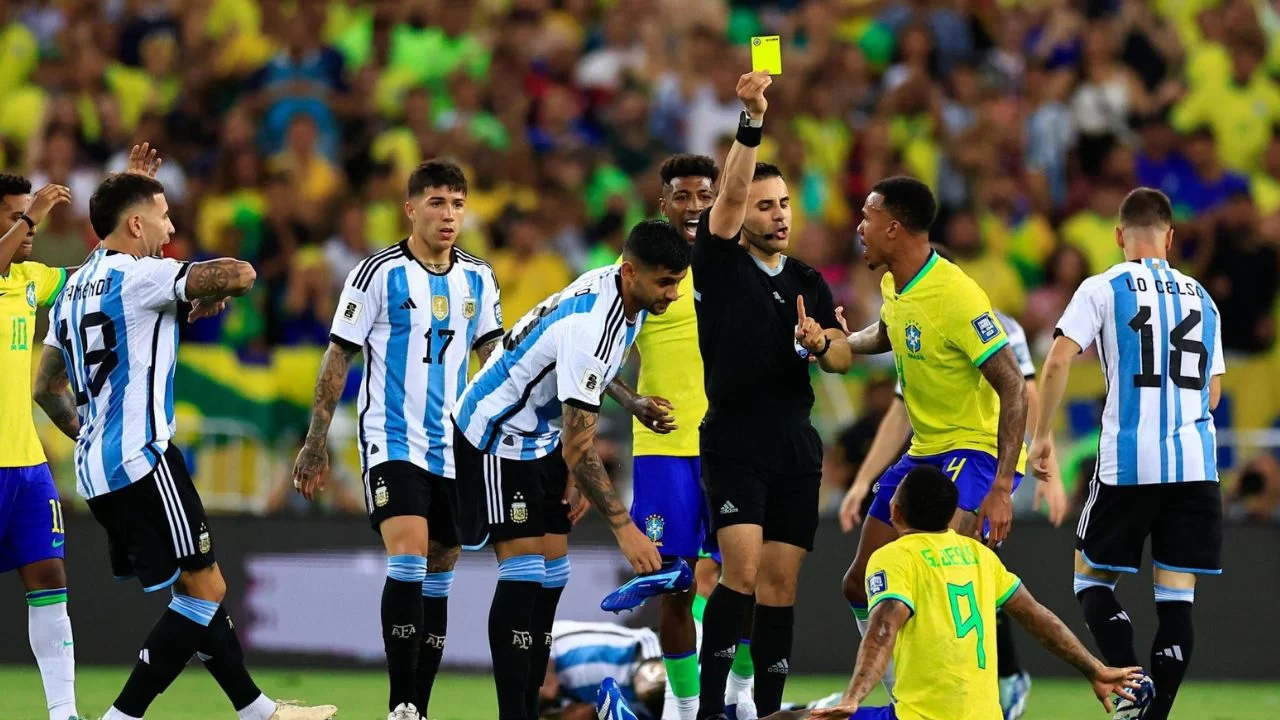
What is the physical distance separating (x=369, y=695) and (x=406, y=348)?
347cm

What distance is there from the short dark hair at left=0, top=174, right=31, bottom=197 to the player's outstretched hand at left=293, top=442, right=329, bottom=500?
207 centimetres

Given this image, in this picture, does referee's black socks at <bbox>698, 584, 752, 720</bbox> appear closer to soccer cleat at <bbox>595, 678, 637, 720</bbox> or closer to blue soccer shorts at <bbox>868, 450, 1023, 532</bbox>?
soccer cleat at <bbox>595, 678, 637, 720</bbox>

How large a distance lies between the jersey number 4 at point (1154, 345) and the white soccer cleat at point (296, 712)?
434 centimetres

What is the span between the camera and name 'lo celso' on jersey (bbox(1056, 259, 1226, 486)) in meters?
9.06

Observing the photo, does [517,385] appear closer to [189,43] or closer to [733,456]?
[733,456]

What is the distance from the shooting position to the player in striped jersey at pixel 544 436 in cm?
820

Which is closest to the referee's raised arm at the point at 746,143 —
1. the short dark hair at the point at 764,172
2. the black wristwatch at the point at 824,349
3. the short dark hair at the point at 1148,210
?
the short dark hair at the point at 764,172

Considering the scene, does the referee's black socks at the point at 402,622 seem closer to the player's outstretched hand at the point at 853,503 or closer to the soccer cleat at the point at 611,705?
the soccer cleat at the point at 611,705

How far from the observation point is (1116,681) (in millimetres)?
7133

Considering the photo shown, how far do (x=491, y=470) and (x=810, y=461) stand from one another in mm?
1576

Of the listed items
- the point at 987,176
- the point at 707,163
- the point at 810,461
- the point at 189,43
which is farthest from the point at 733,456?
the point at 189,43

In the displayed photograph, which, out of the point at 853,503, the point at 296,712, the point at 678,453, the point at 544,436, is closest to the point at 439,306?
the point at 544,436

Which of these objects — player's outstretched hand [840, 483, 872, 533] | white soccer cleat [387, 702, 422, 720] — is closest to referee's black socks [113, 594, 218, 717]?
white soccer cleat [387, 702, 422, 720]

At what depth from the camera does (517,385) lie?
8.65 m
